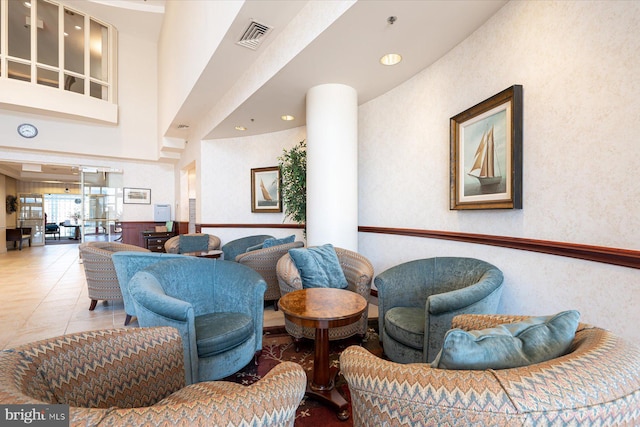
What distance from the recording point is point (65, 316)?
11.2 ft

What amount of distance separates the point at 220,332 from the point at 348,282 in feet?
4.56

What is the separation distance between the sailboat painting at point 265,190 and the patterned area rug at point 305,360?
2.93 metres

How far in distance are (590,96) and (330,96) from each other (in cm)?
237

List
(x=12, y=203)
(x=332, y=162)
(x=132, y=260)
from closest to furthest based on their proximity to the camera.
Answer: (x=132, y=260) < (x=332, y=162) < (x=12, y=203)

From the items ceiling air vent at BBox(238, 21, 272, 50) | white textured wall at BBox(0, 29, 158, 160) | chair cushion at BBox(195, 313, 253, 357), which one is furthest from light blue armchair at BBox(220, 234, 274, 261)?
white textured wall at BBox(0, 29, 158, 160)

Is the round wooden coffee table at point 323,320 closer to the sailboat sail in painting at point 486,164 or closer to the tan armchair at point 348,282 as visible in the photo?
the tan armchair at point 348,282

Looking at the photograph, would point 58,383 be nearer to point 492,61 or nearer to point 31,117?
point 492,61

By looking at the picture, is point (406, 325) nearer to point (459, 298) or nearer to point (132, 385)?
point (459, 298)

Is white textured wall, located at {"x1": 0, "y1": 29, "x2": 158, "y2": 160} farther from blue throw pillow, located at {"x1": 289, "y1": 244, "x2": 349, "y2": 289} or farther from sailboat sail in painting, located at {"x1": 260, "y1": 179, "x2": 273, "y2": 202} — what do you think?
blue throw pillow, located at {"x1": 289, "y1": 244, "x2": 349, "y2": 289}

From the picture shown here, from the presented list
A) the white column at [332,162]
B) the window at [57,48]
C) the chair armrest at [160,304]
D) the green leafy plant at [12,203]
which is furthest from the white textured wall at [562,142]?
the green leafy plant at [12,203]

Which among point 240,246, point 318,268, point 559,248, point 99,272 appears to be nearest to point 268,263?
point 318,268

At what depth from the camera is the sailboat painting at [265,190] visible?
216 inches

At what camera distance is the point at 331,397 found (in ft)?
5.88

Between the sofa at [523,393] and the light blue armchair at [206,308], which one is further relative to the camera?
the light blue armchair at [206,308]
